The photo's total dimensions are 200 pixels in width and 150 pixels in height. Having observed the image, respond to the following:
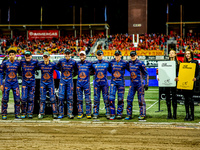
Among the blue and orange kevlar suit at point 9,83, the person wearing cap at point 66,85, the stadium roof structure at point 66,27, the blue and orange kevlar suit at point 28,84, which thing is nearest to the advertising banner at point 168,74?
the person wearing cap at point 66,85


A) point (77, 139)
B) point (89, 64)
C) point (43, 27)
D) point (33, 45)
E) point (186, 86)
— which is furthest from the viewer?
point (43, 27)

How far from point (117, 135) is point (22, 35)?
39.7m

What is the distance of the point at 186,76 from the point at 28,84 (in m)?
4.76

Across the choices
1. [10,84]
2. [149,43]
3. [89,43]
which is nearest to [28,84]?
[10,84]

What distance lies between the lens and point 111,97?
7.76 metres

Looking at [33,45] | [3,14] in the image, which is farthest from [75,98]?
[3,14]

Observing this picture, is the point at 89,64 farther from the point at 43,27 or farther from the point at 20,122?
the point at 43,27

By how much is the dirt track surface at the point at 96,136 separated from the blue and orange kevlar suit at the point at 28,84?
72 centimetres

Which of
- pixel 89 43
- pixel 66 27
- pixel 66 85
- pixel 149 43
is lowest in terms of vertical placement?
pixel 66 85

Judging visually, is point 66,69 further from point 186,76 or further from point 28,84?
point 186,76

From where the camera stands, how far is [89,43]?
114 feet

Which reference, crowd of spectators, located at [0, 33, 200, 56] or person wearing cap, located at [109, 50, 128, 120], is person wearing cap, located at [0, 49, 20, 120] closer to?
person wearing cap, located at [109, 50, 128, 120]

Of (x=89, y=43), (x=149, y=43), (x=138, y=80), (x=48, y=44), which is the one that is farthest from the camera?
(x=48, y=44)

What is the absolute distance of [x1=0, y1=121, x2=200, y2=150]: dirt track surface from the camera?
516cm
